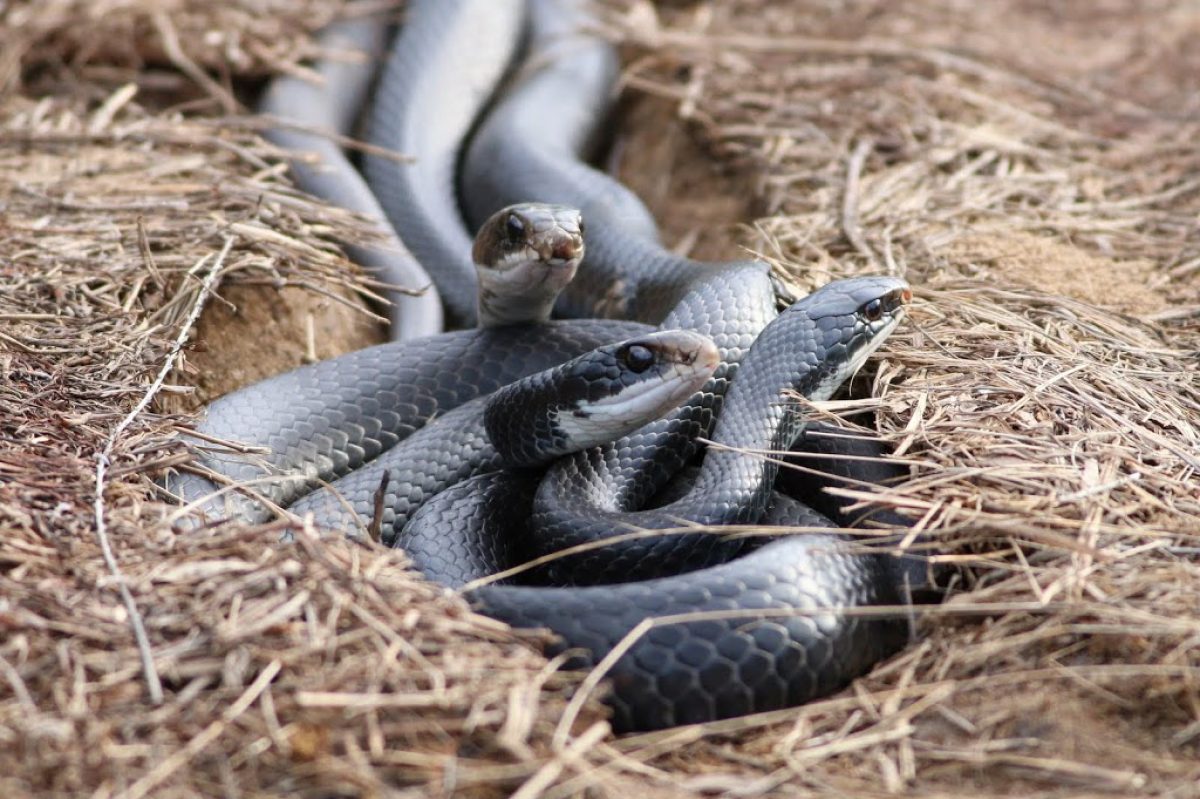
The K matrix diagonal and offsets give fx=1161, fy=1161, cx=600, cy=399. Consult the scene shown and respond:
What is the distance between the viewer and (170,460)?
12.4 ft

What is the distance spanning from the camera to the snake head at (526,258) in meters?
4.59

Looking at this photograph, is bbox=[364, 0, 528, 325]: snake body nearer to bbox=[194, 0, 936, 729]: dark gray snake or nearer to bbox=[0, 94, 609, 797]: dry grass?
bbox=[194, 0, 936, 729]: dark gray snake

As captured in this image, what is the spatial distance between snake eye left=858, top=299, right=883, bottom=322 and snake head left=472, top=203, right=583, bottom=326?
1.16m

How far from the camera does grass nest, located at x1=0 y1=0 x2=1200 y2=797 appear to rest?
2.62 m

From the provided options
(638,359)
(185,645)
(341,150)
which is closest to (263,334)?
(341,150)

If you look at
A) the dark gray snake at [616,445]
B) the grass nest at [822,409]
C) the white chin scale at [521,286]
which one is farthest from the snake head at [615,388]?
the white chin scale at [521,286]

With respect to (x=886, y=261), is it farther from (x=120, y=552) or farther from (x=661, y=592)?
(x=120, y=552)

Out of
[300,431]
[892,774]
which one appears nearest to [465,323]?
[300,431]

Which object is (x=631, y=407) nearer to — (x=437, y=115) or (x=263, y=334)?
(x=263, y=334)

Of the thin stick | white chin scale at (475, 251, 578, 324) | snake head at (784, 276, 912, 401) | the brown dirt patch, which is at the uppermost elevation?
snake head at (784, 276, 912, 401)

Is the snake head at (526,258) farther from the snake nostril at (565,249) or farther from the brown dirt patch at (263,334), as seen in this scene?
the brown dirt patch at (263,334)

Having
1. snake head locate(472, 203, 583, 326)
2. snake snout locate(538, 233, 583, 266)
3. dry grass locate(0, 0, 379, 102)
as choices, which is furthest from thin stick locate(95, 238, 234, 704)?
dry grass locate(0, 0, 379, 102)

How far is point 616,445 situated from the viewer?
4172 mm

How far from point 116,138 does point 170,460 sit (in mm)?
3208
